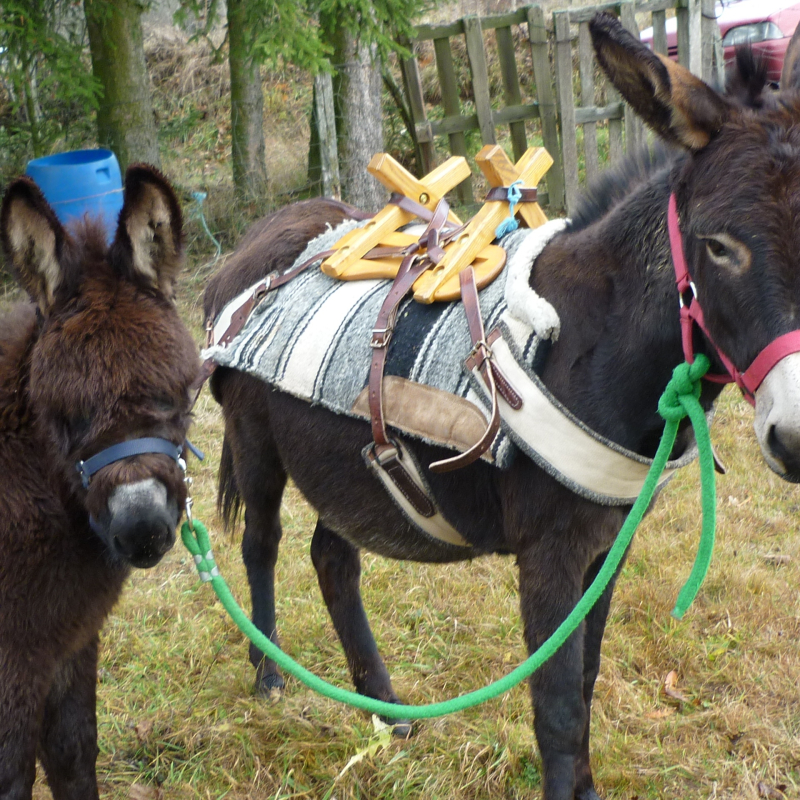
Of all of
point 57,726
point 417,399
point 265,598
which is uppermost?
point 417,399

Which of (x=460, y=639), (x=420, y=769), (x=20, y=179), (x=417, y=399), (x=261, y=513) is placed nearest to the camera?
(x=20, y=179)

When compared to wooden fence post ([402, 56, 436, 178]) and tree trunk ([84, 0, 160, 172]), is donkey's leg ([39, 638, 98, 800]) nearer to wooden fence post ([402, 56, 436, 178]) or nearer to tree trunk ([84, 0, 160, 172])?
tree trunk ([84, 0, 160, 172])

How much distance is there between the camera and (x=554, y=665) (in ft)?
6.74

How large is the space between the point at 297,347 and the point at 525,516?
93 centimetres

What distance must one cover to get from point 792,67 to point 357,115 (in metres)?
5.67

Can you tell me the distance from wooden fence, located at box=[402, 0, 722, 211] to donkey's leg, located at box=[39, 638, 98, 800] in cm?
668

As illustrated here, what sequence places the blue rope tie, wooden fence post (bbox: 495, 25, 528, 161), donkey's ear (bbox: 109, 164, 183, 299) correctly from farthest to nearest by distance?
wooden fence post (bbox: 495, 25, 528, 161) < the blue rope tie < donkey's ear (bbox: 109, 164, 183, 299)

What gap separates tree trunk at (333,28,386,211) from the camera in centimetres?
690

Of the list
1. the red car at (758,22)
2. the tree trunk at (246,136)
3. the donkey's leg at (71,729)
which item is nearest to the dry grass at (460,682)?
the donkey's leg at (71,729)

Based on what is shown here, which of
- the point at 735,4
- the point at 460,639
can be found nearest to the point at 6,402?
the point at 460,639

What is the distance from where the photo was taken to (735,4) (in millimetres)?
9797

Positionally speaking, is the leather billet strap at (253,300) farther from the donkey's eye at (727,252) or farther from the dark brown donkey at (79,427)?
the donkey's eye at (727,252)

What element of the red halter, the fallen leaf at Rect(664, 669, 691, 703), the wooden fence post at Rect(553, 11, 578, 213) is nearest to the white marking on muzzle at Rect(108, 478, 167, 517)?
the red halter

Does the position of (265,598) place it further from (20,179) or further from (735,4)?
(735,4)
